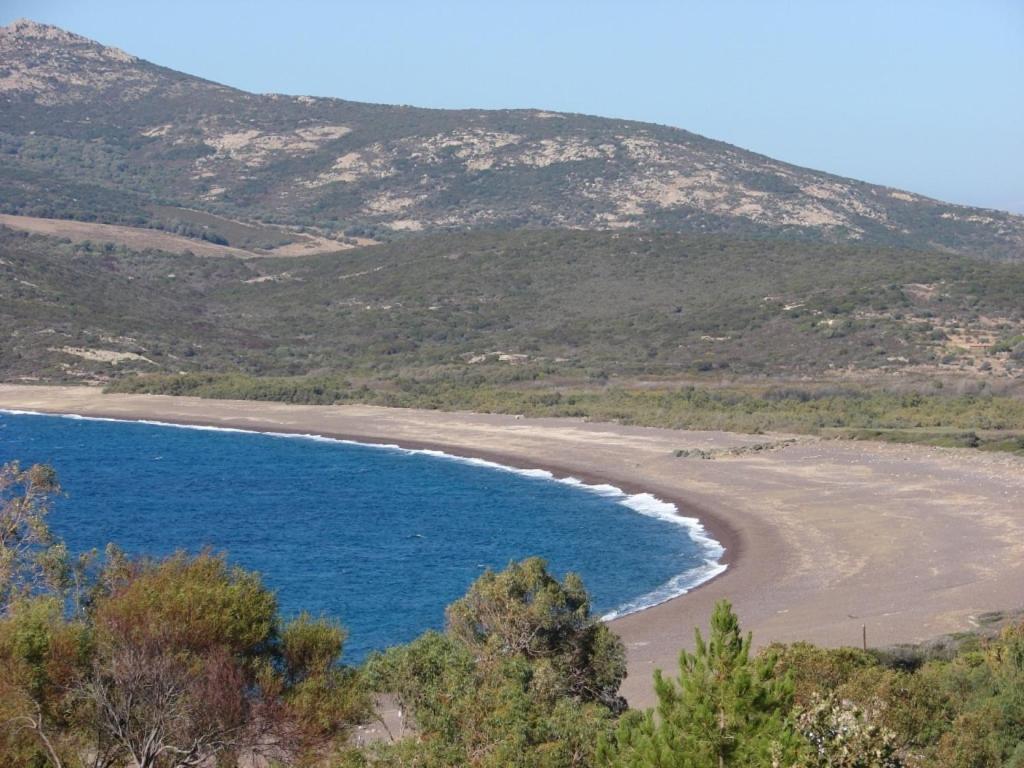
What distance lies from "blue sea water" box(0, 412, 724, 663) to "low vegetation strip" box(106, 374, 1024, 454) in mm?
10766

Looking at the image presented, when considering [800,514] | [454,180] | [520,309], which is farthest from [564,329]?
[454,180]

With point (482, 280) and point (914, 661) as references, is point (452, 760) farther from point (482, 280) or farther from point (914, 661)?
point (482, 280)

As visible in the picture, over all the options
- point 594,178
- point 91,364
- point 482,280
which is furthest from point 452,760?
point 594,178

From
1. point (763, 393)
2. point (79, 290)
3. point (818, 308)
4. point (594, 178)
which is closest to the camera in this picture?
point (763, 393)

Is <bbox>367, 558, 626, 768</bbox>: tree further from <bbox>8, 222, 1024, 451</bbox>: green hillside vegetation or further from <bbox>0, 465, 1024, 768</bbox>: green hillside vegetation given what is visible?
<bbox>8, 222, 1024, 451</bbox>: green hillside vegetation

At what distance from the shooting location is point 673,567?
3631 centimetres

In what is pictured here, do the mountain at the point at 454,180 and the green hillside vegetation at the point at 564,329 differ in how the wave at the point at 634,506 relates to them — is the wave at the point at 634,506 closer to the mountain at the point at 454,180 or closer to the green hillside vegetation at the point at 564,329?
the green hillside vegetation at the point at 564,329

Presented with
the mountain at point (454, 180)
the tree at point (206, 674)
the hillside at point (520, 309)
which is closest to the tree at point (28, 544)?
the tree at point (206, 674)

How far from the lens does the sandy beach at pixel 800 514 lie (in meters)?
29.0

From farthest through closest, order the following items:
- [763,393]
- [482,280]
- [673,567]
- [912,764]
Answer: [482,280]
[763,393]
[673,567]
[912,764]

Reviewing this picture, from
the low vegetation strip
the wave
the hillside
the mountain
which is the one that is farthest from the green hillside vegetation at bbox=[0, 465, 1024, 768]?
the mountain

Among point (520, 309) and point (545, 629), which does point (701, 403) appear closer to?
point (520, 309)

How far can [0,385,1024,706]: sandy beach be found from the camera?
28969mm

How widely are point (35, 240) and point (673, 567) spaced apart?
103168mm
